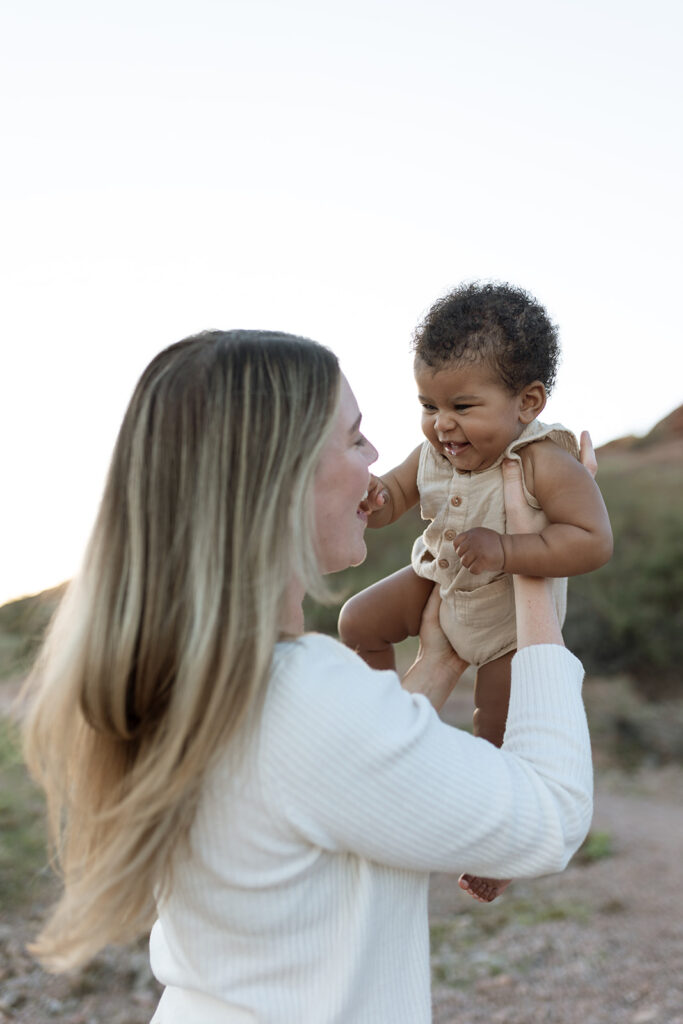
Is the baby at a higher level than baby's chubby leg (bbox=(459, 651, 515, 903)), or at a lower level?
higher

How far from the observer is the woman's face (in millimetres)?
1592

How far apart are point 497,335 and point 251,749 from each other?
1.07 meters

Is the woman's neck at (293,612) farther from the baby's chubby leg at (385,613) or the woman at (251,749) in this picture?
the baby's chubby leg at (385,613)

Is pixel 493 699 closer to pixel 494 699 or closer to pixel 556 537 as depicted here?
pixel 494 699

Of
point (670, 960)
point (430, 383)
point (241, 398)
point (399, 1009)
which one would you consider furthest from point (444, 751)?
point (670, 960)

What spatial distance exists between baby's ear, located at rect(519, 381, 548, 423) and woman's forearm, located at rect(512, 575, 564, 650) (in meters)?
0.39

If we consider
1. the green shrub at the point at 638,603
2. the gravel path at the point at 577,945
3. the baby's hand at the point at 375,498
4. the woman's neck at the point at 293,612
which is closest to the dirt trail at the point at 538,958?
the gravel path at the point at 577,945

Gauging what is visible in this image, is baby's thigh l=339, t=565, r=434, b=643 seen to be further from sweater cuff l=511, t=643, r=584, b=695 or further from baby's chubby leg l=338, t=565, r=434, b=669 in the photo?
sweater cuff l=511, t=643, r=584, b=695

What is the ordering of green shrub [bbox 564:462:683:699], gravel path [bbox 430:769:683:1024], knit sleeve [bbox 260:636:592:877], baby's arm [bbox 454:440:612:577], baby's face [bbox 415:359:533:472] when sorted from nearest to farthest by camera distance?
knit sleeve [bbox 260:636:592:877] < baby's arm [bbox 454:440:612:577] < baby's face [bbox 415:359:533:472] < gravel path [bbox 430:769:683:1024] < green shrub [bbox 564:462:683:699]

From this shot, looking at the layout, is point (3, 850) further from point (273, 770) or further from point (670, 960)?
point (273, 770)

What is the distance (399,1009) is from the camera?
155 cm

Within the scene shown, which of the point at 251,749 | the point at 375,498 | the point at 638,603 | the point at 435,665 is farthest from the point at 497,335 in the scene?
the point at 638,603

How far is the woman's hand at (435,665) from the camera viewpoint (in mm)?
2328

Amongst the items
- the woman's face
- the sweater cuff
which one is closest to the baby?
the sweater cuff
